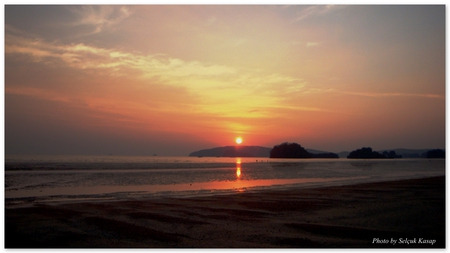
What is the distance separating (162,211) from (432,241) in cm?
944

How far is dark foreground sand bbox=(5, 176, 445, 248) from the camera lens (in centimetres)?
937

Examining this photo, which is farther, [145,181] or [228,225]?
[145,181]

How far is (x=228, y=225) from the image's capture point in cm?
1142

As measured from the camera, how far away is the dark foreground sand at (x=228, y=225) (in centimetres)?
937

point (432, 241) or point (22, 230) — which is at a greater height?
point (22, 230)

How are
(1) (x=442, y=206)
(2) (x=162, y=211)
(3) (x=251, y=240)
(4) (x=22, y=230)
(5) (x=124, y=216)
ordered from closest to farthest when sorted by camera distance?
(3) (x=251, y=240)
(4) (x=22, y=230)
(5) (x=124, y=216)
(2) (x=162, y=211)
(1) (x=442, y=206)

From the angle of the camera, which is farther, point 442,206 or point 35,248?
point 442,206

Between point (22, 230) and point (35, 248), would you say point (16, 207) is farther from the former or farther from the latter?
point (35, 248)

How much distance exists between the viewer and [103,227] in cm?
1080

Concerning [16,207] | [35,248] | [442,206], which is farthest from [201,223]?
[442,206]

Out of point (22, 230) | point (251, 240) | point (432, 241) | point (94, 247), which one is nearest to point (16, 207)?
point (22, 230)

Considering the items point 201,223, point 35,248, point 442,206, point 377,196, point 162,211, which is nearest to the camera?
point 35,248

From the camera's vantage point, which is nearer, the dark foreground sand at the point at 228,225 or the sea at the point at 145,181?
the dark foreground sand at the point at 228,225

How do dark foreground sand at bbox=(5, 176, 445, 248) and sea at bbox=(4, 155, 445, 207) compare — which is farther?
sea at bbox=(4, 155, 445, 207)
